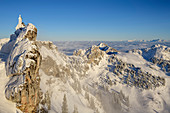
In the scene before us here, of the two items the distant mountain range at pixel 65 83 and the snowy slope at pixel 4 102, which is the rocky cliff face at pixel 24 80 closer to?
the distant mountain range at pixel 65 83

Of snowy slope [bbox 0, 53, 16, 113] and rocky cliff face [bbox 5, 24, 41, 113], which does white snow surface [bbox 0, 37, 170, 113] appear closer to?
snowy slope [bbox 0, 53, 16, 113]

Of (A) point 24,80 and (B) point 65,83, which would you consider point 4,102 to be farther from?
(B) point 65,83

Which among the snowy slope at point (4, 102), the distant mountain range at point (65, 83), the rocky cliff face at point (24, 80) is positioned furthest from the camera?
the distant mountain range at point (65, 83)

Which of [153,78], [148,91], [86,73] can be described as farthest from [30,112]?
[153,78]

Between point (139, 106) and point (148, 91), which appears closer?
point (139, 106)

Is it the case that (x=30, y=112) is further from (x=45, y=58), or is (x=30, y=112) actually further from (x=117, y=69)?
(x=117, y=69)

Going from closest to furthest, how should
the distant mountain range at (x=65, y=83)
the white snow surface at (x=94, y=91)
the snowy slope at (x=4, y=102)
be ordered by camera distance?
the snowy slope at (x=4, y=102)
the distant mountain range at (x=65, y=83)
the white snow surface at (x=94, y=91)

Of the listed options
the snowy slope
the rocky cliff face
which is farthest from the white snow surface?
the rocky cliff face

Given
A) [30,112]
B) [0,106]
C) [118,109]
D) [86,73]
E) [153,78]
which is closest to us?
[0,106]

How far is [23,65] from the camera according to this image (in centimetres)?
2547

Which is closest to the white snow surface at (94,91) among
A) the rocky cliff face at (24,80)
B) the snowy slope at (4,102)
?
the snowy slope at (4,102)

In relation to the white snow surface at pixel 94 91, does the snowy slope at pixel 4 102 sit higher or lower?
higher

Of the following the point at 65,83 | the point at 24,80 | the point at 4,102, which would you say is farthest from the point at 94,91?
the point at 4,102

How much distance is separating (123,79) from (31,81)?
519 ft
